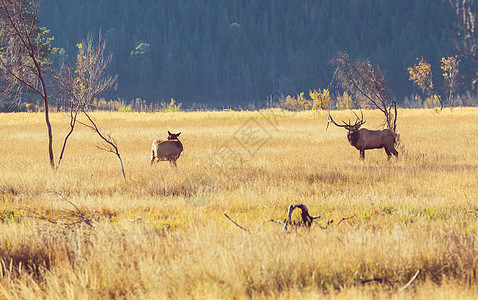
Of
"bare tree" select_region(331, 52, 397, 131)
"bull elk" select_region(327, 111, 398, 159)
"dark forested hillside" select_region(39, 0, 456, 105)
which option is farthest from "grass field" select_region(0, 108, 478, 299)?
"dark forested hillside" select_region(39, 0, 456, 105)

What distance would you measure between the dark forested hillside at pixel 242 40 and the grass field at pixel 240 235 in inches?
4676

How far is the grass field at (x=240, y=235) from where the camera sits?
354 cm

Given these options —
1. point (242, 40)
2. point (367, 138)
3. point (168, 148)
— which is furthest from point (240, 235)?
point (242, 40)

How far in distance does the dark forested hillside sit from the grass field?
118773 mm

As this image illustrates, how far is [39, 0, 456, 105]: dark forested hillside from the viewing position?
132 meters

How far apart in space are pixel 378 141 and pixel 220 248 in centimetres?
944

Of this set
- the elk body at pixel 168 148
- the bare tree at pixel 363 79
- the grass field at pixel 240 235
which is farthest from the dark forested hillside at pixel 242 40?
the grass field at pixel 240 235

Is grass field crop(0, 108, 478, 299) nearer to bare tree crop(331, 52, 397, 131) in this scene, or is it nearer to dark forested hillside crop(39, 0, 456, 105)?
Answer: bare tree crop(331, 52, 397, 131)

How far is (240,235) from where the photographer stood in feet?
15.0

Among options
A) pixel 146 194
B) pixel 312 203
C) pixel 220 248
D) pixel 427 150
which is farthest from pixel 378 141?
pixel 220 248

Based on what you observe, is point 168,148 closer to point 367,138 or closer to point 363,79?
point 367,138

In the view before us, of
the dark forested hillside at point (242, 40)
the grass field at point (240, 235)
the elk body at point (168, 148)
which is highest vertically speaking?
the dark forested hillside at point (242, 40)

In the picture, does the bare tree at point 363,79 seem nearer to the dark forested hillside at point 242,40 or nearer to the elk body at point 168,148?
the elk body at point 168,148

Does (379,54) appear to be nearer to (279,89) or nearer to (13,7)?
(279,89)
